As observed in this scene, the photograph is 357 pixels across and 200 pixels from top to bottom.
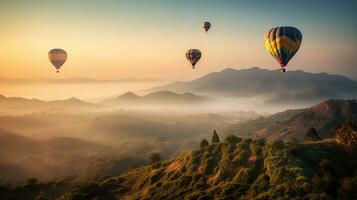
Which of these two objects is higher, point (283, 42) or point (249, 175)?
point (283, 42)

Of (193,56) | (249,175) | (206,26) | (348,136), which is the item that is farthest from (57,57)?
(348,136)

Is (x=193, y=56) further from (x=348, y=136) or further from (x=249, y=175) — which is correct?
(x=249, y=175)

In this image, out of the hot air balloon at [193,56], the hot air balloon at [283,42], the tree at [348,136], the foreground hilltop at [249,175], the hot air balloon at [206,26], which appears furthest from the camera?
the hot air balloon at [206,26]

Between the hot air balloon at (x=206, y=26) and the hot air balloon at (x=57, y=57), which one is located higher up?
the hot air balloon at (x=206, y=26)

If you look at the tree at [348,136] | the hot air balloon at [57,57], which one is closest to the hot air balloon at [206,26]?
the hot air balloon at [57,57]

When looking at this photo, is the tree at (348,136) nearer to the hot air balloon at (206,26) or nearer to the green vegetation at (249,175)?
the green vegetation at (249,175)

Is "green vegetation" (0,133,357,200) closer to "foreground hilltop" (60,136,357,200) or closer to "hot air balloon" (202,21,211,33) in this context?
"foreground hilltop" (60,136,357,200)

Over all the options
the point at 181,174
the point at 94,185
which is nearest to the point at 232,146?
the point at 181,174
